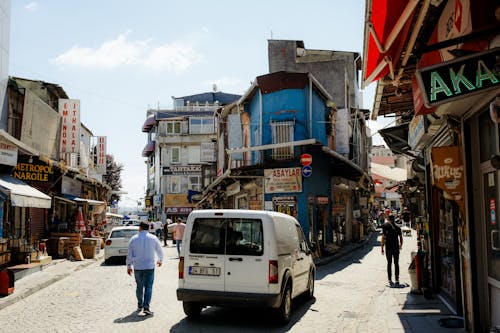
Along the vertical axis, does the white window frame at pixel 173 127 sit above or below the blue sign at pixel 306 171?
above

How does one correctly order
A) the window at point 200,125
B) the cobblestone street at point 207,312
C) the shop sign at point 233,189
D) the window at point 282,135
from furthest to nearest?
the window at point 200,125
the shop sign at point 233,189
the window at point 282,135
the cobblestone street at point 207,312

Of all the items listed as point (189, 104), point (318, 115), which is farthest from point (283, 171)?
point (189, 104)

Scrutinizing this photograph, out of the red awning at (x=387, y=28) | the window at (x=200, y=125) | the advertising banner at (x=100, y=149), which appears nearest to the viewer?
the red awning at (x=387, y=28)

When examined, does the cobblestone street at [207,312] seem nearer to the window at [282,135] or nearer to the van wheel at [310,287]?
the van wheel at [310,287]

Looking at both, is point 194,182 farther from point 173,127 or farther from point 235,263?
point 235,263

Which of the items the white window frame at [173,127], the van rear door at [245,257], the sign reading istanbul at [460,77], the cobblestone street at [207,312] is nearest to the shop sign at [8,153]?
the cobblestone street at [207,312]

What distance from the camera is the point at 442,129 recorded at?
9227 mm

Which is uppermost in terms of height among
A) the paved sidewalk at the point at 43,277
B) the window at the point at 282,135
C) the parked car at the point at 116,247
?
the window at the point at 282,135

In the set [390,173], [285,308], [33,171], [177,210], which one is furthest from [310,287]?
[177,210]

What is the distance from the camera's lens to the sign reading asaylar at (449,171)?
742 cm

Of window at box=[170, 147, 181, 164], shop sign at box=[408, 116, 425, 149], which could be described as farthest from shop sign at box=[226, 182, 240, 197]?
window at box=[170, 147, 181, 164]

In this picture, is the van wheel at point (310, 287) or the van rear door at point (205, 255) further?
the van wheel at point (310, 287)

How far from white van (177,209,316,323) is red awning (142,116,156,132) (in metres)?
62.6

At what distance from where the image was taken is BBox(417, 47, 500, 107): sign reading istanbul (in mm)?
4762
